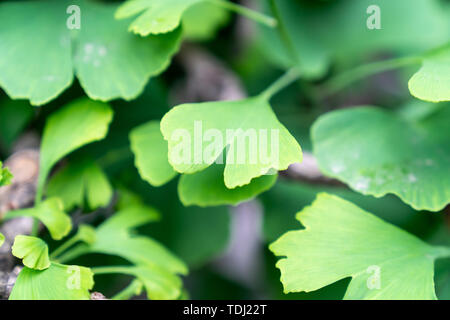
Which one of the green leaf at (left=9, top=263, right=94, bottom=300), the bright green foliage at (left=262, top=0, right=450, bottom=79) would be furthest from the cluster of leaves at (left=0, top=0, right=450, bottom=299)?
the bright green foliage at (left=262, top=0, right=450, bottom=79)

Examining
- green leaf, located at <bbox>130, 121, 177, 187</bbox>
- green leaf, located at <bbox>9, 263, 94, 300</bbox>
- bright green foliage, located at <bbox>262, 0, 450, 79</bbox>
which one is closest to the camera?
green leaf, located at <bbox>9, 263, 94, 300</bbox>

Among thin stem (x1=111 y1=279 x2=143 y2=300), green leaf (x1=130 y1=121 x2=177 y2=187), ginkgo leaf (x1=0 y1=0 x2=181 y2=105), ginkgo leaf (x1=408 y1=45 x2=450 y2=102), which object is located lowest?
thin stem (x1=111 y1=279 x2=143 y2=300)

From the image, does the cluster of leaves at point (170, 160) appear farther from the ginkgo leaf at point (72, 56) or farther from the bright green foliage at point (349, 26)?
the bright green foliage at point (349, 26)

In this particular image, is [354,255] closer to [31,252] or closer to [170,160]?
[170,160]

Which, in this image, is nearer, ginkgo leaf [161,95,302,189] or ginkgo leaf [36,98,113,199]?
ginkgo leaf [161,95,302,189]

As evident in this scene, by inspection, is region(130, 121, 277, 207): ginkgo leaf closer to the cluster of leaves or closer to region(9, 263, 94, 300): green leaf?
the cluster of leaves

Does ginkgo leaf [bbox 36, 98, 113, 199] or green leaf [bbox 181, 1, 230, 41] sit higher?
green leaf [bbox 181, 1, 230, 41]

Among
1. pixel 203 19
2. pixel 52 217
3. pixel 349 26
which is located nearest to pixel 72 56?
pixel 52 217

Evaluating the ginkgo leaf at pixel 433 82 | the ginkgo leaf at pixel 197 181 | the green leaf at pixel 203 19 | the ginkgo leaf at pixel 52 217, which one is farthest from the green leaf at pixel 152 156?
the green leaf at pixel 203 19
